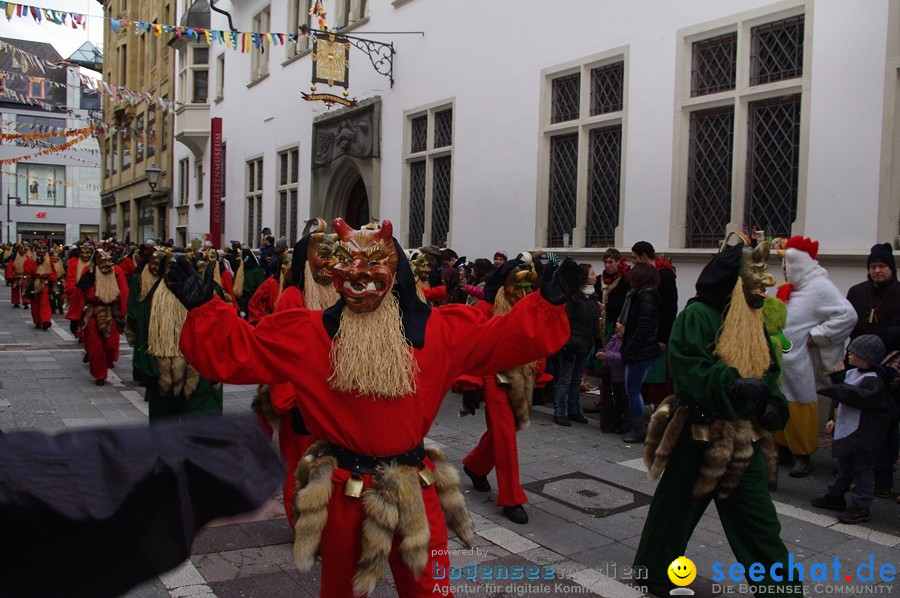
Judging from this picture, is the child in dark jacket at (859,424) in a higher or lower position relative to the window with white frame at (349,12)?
lower

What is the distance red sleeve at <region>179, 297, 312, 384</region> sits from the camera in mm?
2936

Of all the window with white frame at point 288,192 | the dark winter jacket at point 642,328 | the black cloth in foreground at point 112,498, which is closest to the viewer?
the black cloth in foreground at point 112,498

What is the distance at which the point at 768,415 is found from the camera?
378 cm

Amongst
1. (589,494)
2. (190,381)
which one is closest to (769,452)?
(589,494)

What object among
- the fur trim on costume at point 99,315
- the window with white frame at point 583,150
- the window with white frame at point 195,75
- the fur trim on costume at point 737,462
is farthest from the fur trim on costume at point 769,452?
the window with white frame at point 195,75

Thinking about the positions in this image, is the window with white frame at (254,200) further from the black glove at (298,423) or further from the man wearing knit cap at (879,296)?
the black glove at (298,423)

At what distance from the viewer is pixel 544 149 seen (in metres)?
11.8

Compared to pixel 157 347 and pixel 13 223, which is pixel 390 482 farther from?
pixel 13 223

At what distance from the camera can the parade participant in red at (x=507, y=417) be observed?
5.32 meters

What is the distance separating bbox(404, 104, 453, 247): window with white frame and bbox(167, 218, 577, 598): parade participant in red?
10961mm

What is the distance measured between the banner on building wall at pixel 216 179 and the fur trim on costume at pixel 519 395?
2029 cm

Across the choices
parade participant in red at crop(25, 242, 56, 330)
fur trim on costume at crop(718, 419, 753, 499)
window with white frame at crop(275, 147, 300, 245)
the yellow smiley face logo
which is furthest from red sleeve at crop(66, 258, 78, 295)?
fur trim on costume at crop(718, 419, 753, 499)

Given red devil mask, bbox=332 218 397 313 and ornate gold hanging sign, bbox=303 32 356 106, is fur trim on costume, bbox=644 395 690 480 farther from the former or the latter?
ornate gold hanging sign, bbox=303 32 356 106

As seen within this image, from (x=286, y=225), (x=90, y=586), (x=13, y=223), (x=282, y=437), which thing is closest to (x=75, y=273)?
(x=286, y=225)
